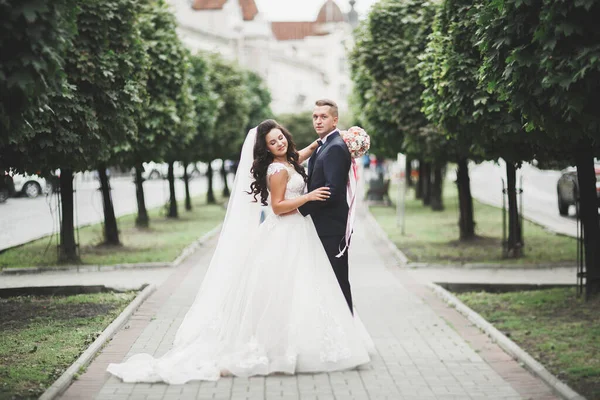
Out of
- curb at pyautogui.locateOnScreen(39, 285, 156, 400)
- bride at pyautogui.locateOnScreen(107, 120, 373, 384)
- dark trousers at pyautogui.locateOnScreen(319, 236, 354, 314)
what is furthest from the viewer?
dark trousers at pyautogui.locateOnScreen(319, 236, 354, 314)

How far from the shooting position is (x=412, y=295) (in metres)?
13.3

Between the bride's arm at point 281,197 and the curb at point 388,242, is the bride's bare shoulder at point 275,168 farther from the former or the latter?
the curb at point 388,242

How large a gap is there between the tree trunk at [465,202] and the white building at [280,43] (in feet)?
147

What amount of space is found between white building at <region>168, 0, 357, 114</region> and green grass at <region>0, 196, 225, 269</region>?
37.3 metres

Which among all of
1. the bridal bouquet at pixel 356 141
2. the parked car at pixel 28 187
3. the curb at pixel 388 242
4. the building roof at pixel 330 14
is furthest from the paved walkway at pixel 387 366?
the building roof at pixel 330 14

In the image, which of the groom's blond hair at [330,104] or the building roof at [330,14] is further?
the building roof at [330,14]

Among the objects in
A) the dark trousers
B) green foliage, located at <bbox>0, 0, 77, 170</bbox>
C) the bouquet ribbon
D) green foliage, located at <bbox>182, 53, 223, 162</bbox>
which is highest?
green foliage, located at <bbox>182, 53, 223, 162</bbox>

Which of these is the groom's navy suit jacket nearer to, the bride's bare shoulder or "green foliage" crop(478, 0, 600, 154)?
the bride's bare shoulder

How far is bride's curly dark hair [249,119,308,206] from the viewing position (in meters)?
8.33

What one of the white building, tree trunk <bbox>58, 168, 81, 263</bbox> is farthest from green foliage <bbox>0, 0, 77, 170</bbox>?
the white building

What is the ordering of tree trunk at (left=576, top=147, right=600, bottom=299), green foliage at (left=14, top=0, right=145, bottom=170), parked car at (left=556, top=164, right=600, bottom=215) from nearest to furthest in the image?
tree trunk at (left=576, top=147, right=600, bottom=299) → green foliage at (left=14, top=0, right=145, bottom=170) → parked car at (left=556, top=164, right=600, bottom=215)

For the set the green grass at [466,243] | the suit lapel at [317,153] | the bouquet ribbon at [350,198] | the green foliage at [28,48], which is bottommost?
the green grass at [466,243]

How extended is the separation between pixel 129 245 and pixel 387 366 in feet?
45.3

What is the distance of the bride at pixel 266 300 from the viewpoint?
7.86 metres
